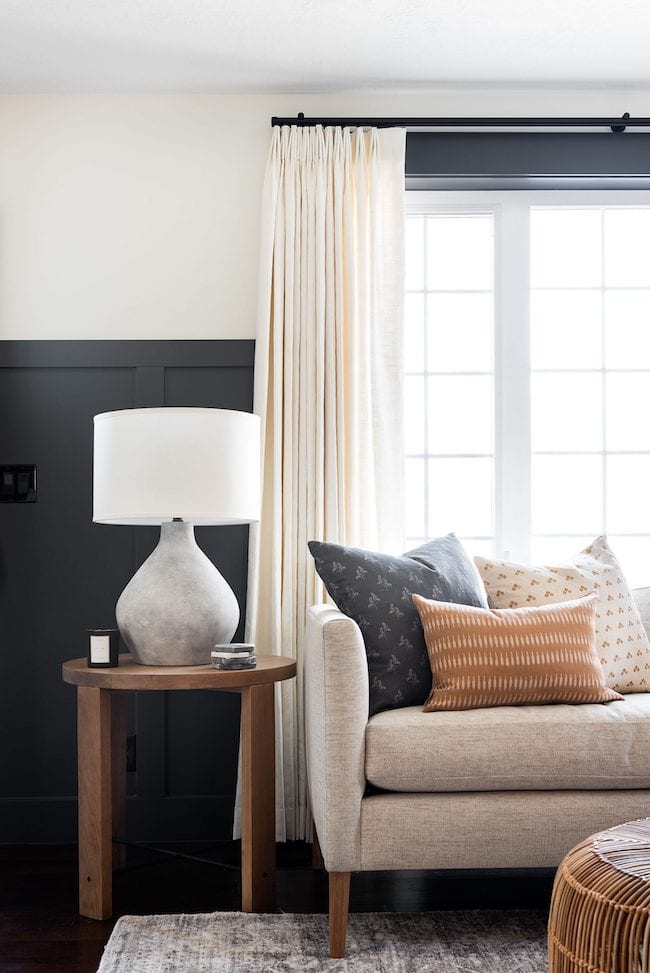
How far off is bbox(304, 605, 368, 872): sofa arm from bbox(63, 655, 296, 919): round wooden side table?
0.79ft

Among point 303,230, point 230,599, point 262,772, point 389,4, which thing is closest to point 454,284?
point 303,230

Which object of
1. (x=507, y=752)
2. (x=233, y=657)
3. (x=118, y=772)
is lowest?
(x=118, y=772)

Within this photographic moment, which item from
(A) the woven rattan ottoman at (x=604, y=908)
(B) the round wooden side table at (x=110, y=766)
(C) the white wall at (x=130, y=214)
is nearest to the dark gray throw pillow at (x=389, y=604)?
(B) the round wooden side table at (x=110, y=766)

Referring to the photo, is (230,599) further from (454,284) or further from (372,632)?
(454,284)

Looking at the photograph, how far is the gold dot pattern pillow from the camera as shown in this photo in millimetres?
2340

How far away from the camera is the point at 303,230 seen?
3.15 meters

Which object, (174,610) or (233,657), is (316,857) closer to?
(233,657)

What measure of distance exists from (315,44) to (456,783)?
89.8 inches

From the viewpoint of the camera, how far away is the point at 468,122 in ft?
10.5

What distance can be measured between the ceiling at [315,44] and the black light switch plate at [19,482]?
4.38ft

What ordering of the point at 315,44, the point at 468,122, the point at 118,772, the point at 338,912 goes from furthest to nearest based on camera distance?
the point at 468,122 < the point at 315,44 < the point at 118,772 < the point at 338,912

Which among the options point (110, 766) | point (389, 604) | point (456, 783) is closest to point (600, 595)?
point (389, 604)

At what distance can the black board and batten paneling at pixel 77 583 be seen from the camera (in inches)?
122

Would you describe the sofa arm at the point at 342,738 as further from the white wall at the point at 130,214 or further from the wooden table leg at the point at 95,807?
the white wall at the point at 130,214
